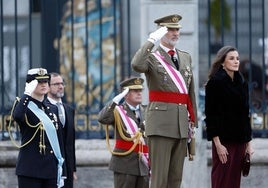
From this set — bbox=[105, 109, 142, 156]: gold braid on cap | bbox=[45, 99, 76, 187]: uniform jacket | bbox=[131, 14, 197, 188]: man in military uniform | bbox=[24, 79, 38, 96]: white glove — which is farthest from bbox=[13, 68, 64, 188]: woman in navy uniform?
bbox=[105, 109, 142, 156]: gold braid on cap

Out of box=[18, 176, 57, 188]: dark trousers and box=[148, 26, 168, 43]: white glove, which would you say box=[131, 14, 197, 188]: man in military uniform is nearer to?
box=[148, 26, 168, 43]: white glove

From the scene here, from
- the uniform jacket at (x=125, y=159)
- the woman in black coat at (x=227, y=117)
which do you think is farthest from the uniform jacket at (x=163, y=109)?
the uniform jacket at (x=125, y=159)

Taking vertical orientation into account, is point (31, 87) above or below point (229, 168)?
above

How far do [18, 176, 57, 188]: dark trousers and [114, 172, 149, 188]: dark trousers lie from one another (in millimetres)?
1082

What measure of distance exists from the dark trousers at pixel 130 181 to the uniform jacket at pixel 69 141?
0.44 meters

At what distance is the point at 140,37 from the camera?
45.5 ft

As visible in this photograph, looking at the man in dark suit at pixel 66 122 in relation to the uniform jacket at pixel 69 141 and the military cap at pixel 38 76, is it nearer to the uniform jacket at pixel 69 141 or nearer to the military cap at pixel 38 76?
the uniform jacket at pixel 69 141

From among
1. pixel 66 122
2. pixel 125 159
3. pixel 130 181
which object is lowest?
pixel 130 181

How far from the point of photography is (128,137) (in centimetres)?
1270

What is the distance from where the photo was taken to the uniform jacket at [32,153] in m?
11.6

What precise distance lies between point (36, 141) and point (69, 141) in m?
0.89

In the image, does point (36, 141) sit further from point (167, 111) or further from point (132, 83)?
point (132, 83)

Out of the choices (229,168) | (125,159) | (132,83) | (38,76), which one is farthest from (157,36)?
(125,159)

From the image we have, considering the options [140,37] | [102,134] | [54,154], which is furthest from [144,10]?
[54,154]
